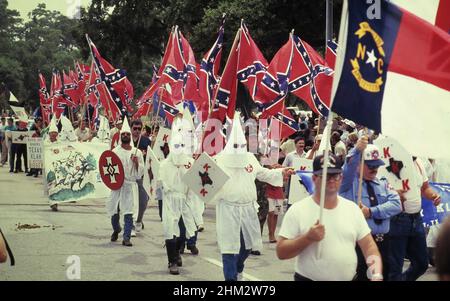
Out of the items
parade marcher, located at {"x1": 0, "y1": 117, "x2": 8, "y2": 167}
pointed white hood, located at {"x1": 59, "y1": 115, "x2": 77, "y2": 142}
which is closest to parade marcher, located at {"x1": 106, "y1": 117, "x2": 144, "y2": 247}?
pointed white hood, located at {"x1": 59, "y1": 115, "x2": 77, "y2": 142}

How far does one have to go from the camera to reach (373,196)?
297 inches

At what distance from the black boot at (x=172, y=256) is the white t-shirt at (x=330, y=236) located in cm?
479

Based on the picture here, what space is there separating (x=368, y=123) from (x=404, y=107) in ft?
0.92

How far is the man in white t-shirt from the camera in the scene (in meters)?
5.31

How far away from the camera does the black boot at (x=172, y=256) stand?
10.1 m

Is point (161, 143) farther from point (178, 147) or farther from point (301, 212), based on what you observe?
point (301, 212)

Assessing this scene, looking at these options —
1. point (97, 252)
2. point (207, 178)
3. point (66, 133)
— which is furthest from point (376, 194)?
point (66, 133)

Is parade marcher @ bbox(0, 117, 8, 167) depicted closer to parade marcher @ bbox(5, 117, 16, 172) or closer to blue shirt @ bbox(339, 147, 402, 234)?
parade marcher @ bbox(5, 117, 16, 172)

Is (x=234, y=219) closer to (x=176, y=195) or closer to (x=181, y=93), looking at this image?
(x=176, y=195)

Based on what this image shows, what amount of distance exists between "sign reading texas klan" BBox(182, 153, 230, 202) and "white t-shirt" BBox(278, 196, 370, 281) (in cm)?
370

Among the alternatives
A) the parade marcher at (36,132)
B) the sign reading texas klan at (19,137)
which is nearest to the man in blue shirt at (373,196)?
the parade marcher at (36,132)

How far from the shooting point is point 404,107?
578cm

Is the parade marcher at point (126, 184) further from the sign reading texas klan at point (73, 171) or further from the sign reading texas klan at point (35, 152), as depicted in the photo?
the sign reading texas klan at point (35, 152)

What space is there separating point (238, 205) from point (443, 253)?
19.0 ft
